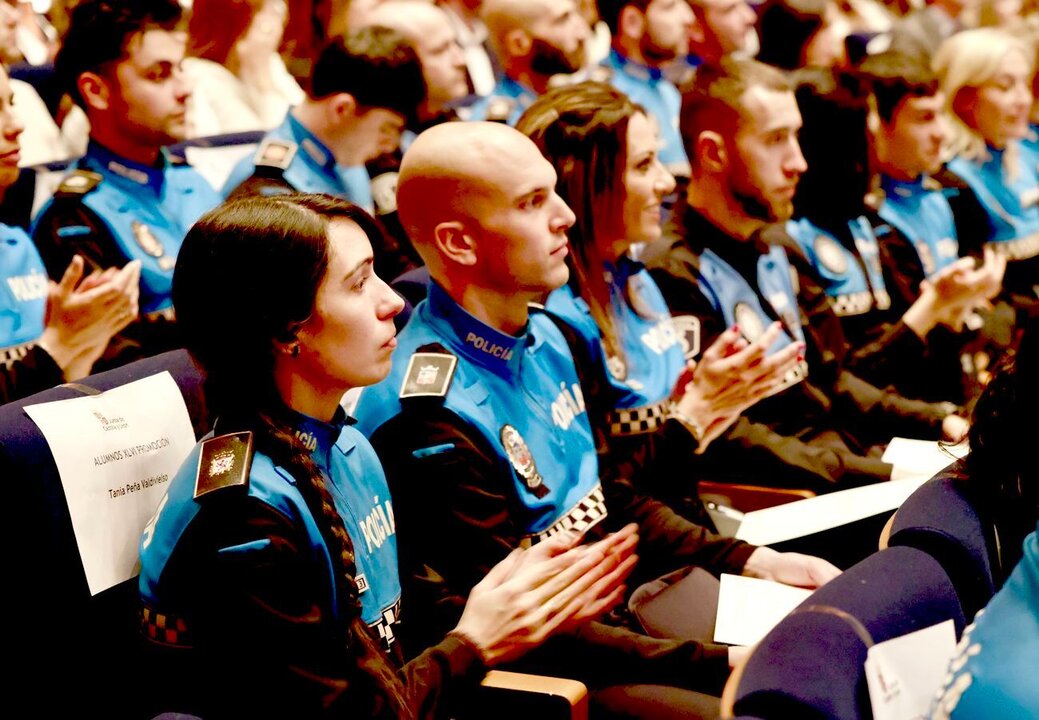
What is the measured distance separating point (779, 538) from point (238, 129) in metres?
2.36

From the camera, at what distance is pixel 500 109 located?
3570 mm

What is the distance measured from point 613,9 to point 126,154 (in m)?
2.34

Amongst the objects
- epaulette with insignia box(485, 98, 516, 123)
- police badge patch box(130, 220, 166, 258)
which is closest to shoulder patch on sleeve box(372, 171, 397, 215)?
epaulette with insignia box(485, 98, 516, 123)

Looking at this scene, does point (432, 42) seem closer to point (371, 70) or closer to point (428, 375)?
point (371, 70)

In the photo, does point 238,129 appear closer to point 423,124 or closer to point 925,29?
point 423,124

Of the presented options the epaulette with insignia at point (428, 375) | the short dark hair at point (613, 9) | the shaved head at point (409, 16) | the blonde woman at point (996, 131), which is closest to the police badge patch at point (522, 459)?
the epaulette with insignia at point (428, 375)

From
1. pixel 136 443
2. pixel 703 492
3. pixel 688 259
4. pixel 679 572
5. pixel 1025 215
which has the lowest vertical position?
pixel 1025 215

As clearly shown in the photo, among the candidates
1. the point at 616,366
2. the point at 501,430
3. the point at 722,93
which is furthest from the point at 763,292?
the point at 501,430

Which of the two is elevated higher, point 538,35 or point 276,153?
point 276,153

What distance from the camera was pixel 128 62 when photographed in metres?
2.83

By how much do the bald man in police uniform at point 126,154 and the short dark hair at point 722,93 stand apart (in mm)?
1189

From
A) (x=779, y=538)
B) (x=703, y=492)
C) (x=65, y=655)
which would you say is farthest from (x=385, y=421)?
(x=703, y=492)

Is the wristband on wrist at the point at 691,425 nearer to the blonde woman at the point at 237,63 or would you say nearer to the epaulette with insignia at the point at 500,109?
the epaulette with insignia at the point at 500,109

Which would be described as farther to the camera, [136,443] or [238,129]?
[238,129]
